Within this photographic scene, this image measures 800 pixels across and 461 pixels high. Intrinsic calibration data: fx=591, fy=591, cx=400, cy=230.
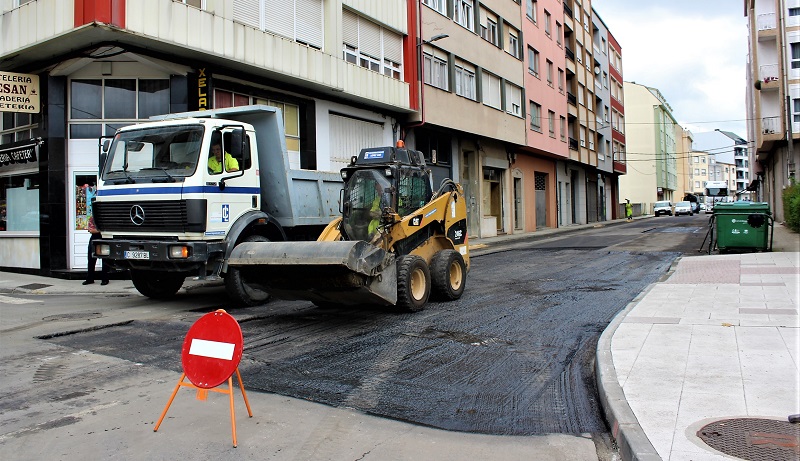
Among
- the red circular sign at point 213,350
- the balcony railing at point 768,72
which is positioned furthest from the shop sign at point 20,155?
the balcony railing at point 768,72

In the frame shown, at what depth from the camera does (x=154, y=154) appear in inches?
358

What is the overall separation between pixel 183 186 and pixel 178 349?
278 cm

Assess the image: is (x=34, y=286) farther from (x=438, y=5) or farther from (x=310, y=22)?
(x=438, y=5)

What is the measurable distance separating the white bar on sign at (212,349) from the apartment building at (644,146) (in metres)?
77.6

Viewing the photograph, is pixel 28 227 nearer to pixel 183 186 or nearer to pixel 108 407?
pixel 183 186

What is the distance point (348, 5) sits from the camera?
61.7ft

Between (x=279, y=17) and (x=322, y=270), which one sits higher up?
(x=279, y=17)

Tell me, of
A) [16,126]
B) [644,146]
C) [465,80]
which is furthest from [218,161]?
[644,146]

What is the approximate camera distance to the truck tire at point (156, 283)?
1038cm

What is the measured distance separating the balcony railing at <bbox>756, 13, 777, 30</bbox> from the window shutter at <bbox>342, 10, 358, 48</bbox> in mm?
28197

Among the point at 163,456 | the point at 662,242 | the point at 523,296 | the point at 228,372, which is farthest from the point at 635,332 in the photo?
the point at 662,242

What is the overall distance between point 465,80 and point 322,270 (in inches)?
814

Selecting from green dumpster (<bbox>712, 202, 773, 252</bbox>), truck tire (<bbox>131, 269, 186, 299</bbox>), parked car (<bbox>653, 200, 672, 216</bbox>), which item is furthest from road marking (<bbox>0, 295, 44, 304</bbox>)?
parked car (<bbox>653, 200, 672, 216</bbox>)

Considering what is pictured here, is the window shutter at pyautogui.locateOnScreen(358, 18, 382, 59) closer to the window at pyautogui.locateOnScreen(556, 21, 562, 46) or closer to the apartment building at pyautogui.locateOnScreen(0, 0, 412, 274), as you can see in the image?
the apartment building at pyautogui.locateOnScreen(0, 0, 412, 274)
